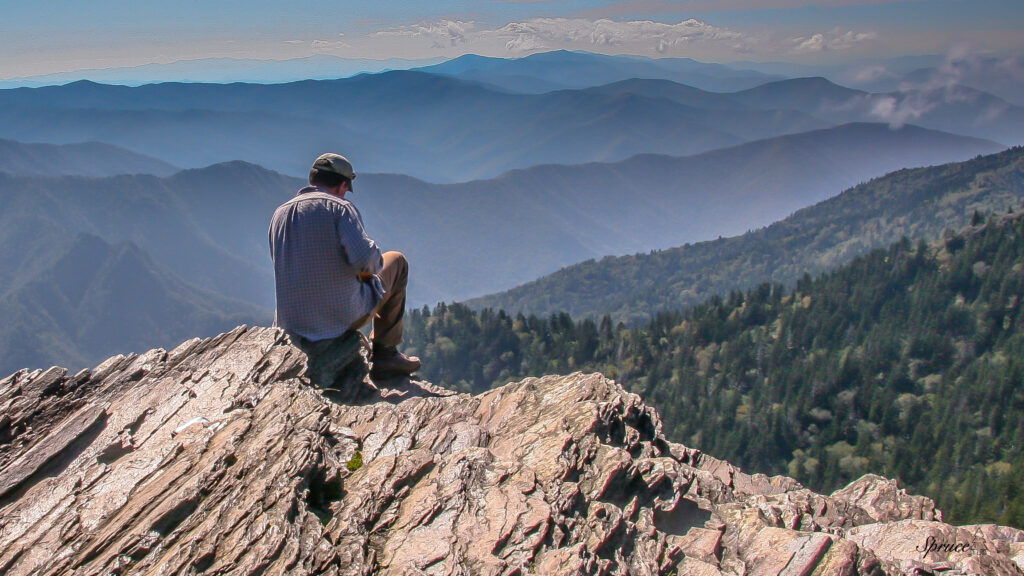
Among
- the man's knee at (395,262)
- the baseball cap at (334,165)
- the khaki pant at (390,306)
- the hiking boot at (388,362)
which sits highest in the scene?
the baseball cap at (334,165)

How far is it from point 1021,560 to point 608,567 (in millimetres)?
8889

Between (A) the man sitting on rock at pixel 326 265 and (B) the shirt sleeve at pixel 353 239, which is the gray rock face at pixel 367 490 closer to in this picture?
(A) the man sitting on rock at pixel 326 265

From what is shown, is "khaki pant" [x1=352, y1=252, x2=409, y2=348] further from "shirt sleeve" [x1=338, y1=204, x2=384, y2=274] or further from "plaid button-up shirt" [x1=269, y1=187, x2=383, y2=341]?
"shirt sleeve" [x1=338, y1=204, x2=384, y2=274]

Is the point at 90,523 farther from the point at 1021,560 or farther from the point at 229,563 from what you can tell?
the point at 1021,560

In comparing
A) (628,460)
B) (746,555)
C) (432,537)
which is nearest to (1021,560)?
(746,555)

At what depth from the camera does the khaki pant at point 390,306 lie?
1506 centimetres

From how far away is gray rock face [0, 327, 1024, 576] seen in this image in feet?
29.2

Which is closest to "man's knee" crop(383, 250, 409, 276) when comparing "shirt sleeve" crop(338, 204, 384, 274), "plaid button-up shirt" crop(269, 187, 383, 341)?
"plaid button-up shirt" crop(269, 187, 383, 341)

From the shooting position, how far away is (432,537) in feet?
30.9

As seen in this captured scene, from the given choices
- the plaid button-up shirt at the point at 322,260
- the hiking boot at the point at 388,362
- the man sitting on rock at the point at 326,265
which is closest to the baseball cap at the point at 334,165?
the man sitting on rock at the point at 326,265

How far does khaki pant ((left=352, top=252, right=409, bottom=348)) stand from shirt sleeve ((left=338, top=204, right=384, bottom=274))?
3.93 ft

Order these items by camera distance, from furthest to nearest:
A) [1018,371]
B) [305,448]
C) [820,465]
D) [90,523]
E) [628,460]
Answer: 1. [1018,371]
2. [820,465]
3. [628,460]
4. [305,448]
5. [90,523]

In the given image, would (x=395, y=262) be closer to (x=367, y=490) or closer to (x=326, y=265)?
(x=326, y=265)

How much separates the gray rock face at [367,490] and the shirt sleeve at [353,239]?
93.0 inches
